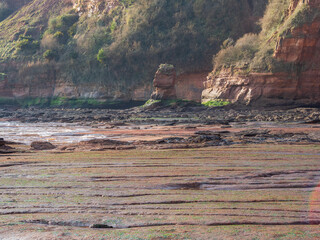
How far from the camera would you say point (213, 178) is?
18.0ft

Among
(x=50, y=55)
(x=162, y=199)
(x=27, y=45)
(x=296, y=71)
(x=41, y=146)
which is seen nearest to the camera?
(x=162, y=199)

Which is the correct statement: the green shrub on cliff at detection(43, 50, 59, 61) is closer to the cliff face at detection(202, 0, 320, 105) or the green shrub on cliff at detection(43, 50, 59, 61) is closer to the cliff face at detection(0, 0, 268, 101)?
Result: the cliff face at detection(0, 0, 268, 101)

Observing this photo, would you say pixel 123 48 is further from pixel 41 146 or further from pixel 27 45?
pixel 41 146

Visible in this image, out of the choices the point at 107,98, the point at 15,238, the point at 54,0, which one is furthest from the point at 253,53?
the point at 54,0

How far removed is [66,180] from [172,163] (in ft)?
6.62

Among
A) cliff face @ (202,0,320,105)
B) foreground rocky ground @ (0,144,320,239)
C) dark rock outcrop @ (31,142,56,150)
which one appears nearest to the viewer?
foreground rocky ground @ (0,144,320,239)

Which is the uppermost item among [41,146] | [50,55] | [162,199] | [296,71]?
[50,55]

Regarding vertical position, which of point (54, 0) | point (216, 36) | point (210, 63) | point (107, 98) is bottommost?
point (107, 98)

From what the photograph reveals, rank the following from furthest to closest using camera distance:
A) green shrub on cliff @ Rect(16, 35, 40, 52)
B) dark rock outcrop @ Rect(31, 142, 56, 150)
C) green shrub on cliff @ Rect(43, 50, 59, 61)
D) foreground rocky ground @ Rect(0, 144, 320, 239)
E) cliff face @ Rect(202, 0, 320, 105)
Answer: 1. green shrub on cliff @ Rect(16, 35, 40, 52)
2. green shrub on cliff @ Rect(43, 50, 59, 61)
3. cliff face @ Rect(202, 0, 320, 105)
4. dark rock outcrop @ Rect(31, 142, 56, 150)
5. foreground rocky ground @ Rect(0, 144, 320, 239)

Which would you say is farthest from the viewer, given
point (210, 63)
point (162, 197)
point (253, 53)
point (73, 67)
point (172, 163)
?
point (73, 67)

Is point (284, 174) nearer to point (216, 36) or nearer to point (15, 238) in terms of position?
point (15, 238)

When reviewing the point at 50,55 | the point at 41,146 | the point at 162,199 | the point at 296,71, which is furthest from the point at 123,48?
the point at 162,199

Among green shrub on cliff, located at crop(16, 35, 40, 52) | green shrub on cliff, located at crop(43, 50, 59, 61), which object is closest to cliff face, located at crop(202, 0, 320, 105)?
green shrub on cliff, located at crop(43, 50, 59, 61)

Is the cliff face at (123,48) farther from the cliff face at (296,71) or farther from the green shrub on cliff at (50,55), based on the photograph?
the cliff face at (296,71)
